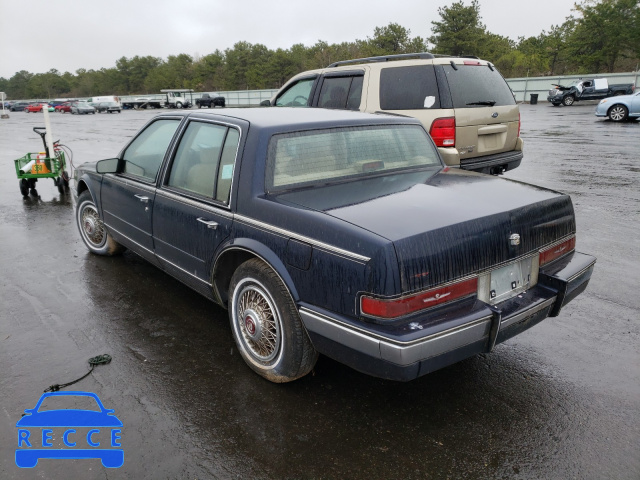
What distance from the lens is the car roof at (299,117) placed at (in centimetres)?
357

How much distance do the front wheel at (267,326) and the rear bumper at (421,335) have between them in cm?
19

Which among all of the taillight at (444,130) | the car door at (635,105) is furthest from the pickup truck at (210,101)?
the taillight at (444,130)

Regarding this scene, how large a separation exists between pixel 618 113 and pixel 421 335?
884 inches

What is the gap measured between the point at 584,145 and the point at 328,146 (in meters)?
12.9

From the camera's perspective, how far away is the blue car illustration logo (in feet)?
8.79

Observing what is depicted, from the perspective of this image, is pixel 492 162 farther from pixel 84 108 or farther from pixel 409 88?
pixel 84 108

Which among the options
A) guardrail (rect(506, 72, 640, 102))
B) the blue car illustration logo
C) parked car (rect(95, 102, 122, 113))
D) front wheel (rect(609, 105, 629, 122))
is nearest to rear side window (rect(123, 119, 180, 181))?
the blue car illustration logo

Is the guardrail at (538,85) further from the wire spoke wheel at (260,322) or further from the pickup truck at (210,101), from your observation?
the wire spoke wheel at (260,322)

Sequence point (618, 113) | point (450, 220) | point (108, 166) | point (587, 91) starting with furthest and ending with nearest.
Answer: point (587, 91)
point (618, 113)
point (108, 166)
point (450, 220)

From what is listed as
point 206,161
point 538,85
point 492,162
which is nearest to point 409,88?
point 492,162

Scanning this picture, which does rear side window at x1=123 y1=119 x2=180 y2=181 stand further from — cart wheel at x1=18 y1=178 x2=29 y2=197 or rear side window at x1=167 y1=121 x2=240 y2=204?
cart wheel at x1=18 y1=178 x2=29 y2=197

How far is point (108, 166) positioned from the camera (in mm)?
4785

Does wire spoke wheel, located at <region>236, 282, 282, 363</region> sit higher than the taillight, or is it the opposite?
the taillight

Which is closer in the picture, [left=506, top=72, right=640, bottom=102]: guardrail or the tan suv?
the tan suv
